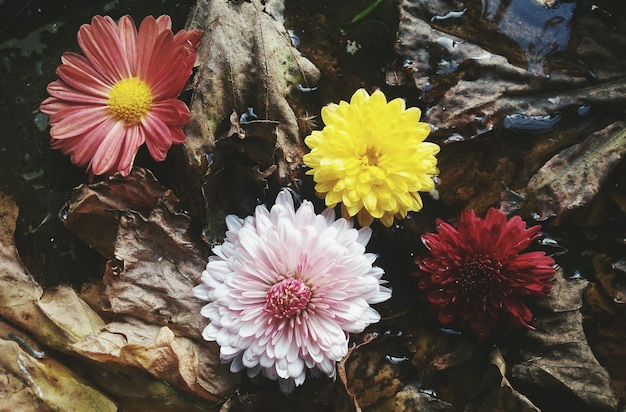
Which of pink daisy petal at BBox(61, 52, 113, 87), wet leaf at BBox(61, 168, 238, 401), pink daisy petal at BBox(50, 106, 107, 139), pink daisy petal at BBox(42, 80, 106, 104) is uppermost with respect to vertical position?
pink daisy petal at BBox(61, 52, 113, 87)

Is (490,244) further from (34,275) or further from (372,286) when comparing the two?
(34,275)

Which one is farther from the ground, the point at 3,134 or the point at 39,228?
the point at 3,134

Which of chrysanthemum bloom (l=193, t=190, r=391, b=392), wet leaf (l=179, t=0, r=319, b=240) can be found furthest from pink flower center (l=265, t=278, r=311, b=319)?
wet leaf (l=179, t=0, r=319, b=240)

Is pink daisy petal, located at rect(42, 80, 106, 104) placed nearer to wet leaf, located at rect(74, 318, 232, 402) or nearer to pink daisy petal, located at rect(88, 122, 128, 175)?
pink daisy petal, located at rect(88, 122, 128, 175)

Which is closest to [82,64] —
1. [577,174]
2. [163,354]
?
[163,354]

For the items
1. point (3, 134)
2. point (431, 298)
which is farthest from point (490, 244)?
point (3, 134)

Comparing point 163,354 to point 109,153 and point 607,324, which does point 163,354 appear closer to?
point 109,153
